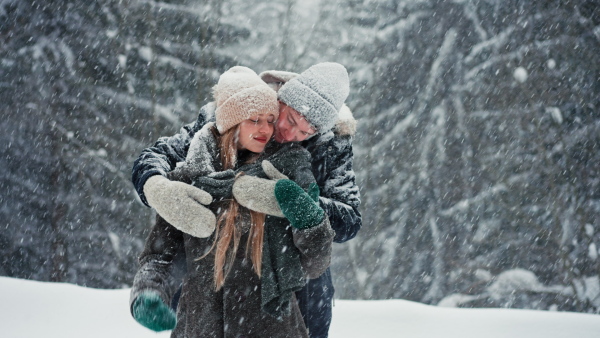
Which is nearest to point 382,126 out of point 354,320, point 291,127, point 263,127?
point 354,320

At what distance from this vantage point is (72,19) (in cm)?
699

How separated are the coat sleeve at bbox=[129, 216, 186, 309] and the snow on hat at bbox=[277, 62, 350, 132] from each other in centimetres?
63

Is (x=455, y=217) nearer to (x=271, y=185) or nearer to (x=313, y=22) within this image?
(x=313, y=22)

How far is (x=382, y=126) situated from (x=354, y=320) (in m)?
4.84

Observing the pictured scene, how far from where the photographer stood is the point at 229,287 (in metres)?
1.41

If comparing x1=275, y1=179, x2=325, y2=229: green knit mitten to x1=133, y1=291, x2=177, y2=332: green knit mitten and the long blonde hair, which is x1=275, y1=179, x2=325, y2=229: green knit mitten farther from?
x1=133, y1=291, x2=177, y2=332: green knit mitten

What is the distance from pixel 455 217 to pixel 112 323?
5680 mm

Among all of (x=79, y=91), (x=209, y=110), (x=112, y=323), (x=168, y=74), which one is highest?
(x=209, y=110)

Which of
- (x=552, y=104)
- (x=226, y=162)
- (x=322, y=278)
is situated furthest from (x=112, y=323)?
(x=552, y=104)

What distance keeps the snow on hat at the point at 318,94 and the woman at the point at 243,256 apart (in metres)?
0.22

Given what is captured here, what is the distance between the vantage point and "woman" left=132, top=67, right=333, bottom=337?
1349 mm

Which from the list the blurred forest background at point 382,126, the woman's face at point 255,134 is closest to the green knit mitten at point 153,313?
the woman's face at point 255,134

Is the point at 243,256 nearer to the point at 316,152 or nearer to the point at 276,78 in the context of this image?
the point at 316,152

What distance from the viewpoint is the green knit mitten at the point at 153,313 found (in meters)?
1.21
